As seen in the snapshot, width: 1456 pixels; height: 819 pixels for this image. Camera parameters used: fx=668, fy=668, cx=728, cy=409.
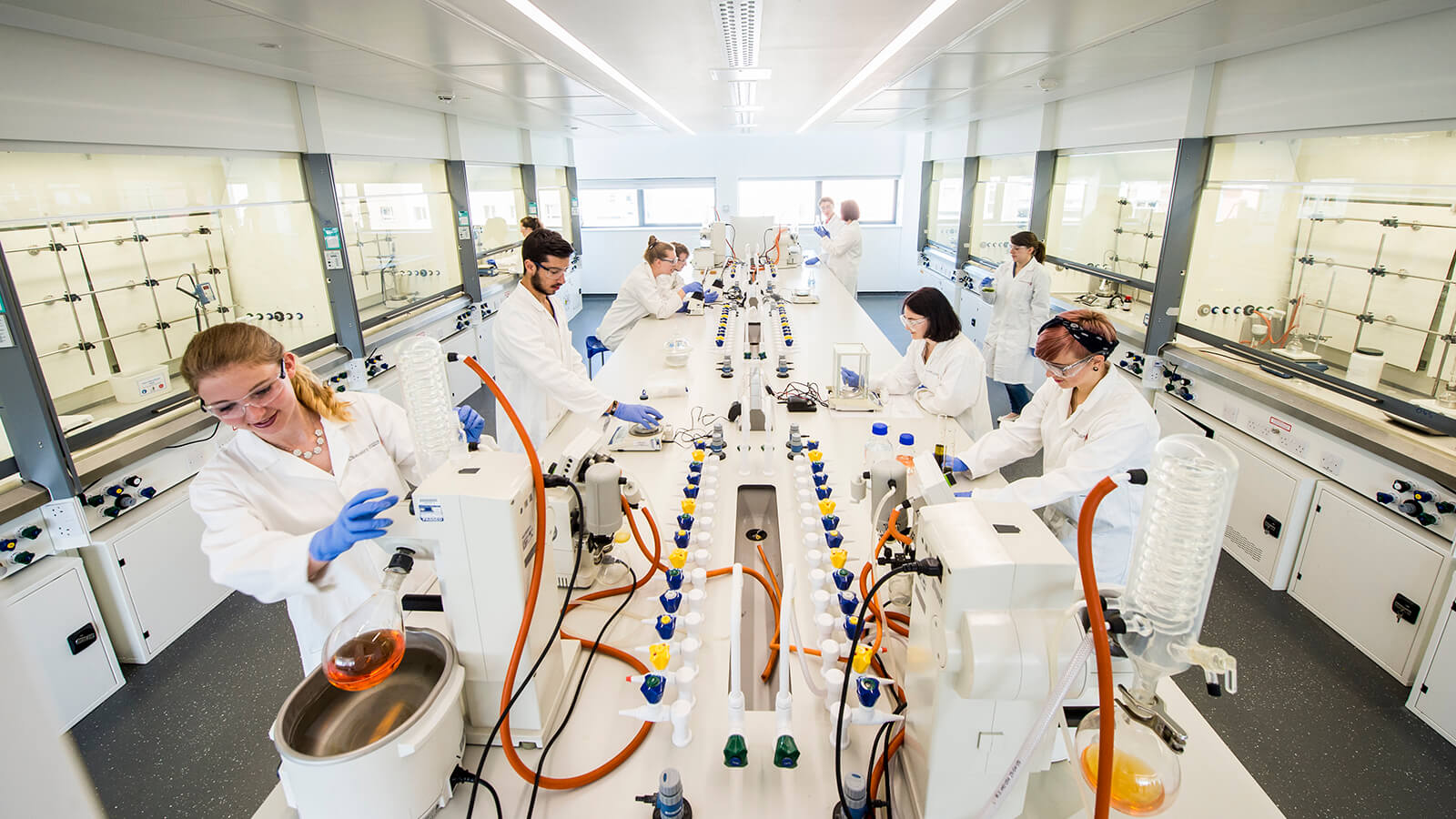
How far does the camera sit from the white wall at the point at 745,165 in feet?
30.6

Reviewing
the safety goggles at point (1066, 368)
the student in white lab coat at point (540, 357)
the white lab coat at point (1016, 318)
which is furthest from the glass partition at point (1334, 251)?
the student in white lab coat at point (540, 357)

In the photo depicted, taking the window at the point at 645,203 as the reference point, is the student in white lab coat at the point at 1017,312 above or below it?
below

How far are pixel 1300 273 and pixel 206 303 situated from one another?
5.55m

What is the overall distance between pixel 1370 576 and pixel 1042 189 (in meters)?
3.80

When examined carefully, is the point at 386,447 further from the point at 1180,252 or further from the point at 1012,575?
the point at 1180,252

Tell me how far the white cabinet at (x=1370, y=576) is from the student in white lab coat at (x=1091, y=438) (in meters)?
1.19

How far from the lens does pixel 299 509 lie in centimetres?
151

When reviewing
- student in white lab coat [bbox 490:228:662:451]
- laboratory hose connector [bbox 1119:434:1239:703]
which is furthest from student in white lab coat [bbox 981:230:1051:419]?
laboratory hose connector [bbox 1119:434:1239:703]

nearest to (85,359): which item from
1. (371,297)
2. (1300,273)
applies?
(371,297)

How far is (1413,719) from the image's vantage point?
7.45 ft

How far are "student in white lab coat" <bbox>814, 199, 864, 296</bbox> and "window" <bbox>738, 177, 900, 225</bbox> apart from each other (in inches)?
104

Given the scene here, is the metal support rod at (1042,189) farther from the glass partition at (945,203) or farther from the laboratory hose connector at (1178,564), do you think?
the laboratory hose connector at (1178,564)

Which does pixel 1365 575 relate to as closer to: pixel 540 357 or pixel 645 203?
pixel 540 357

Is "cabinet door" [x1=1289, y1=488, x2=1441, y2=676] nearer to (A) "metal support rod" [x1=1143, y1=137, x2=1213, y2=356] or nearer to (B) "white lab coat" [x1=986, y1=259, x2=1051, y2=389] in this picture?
(A) "metal support rod" [x1=1143, y1=137, x2=1213, y2=356]
